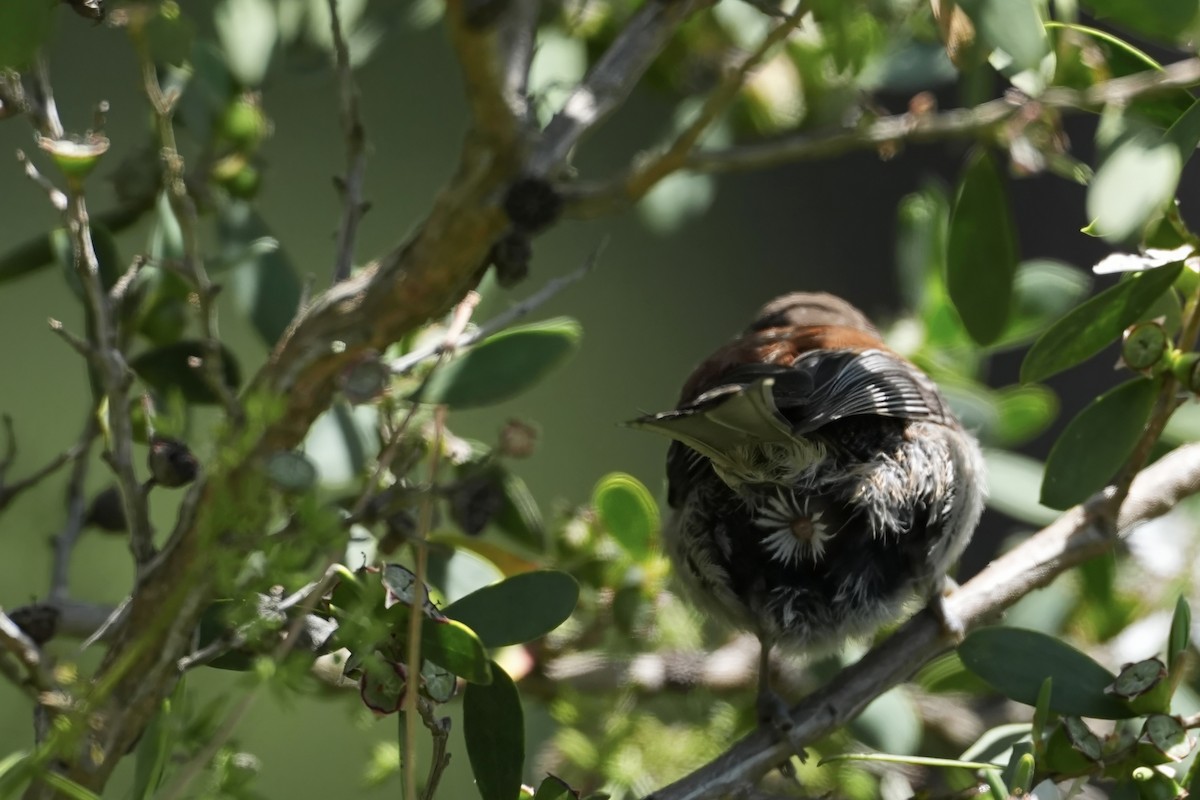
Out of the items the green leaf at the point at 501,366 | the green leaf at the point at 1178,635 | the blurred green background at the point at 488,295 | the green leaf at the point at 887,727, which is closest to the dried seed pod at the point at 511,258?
the green leaf at the point at 501,366

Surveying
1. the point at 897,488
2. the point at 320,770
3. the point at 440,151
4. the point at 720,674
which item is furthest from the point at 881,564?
the point at 440,151

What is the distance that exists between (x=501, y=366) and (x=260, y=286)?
595 millimetres

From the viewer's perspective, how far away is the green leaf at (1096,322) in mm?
1652

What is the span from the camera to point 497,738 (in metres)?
1.56

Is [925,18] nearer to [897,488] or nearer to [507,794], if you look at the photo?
[897,488]

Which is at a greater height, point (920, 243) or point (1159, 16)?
point (1159, 16)

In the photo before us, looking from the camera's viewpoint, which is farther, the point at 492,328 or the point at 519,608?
the point at 492,328

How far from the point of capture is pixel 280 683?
1.16 m

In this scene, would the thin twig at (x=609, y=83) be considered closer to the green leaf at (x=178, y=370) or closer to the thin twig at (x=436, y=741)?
the thin twig at (x=436, y=741)

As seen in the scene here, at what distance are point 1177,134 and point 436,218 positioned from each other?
0.90 m

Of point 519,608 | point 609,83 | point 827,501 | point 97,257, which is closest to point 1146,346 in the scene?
point 827,501

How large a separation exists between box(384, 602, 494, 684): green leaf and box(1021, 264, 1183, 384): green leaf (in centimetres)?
84

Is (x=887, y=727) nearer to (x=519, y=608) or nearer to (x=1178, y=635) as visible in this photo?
(x=1178, y=635)

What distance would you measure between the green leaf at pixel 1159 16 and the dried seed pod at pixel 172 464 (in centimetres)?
134
